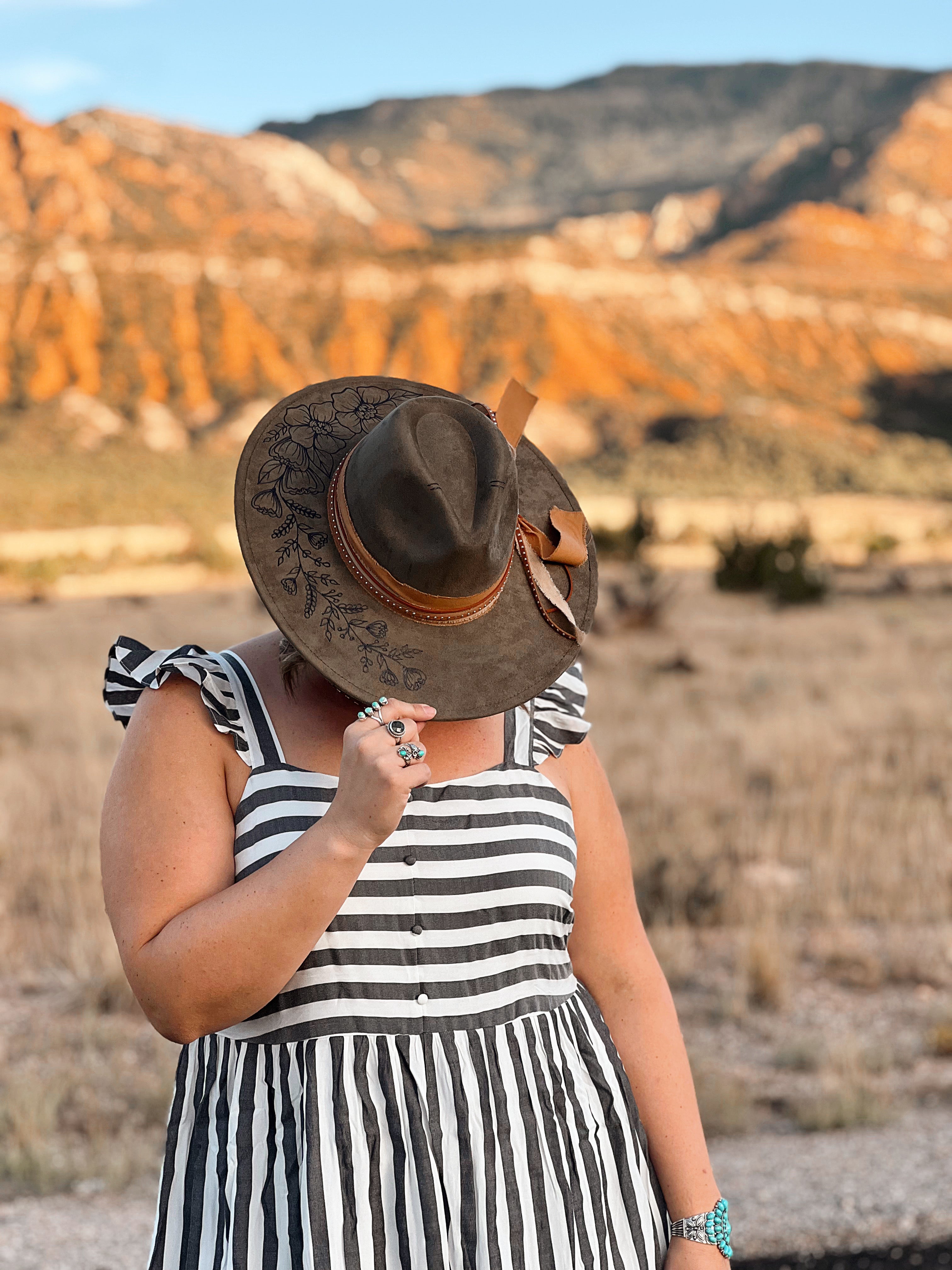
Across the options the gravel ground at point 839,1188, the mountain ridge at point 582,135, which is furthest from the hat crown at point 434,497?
the mountain ridge at point 582,135

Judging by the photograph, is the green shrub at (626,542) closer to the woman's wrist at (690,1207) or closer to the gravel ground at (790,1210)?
the gravel ground at (790,1210)

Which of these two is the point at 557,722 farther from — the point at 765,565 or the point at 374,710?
the point at 765,565

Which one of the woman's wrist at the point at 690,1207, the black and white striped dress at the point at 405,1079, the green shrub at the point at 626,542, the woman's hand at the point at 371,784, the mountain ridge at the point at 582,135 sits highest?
the mountain ridge at the point at 582,135

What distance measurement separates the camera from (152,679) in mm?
1492

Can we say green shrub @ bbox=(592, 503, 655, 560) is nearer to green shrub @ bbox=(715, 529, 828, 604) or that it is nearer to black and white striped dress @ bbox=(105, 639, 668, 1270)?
green shrub @ bbox=(715, 529, 828, 604)

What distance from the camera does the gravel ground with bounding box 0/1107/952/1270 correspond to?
116 inches

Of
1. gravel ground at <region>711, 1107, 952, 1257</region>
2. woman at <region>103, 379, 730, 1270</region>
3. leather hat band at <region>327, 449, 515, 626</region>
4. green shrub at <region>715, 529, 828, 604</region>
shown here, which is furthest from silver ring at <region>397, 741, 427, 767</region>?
green shrub at <region>715, 529, 828, 604</region>

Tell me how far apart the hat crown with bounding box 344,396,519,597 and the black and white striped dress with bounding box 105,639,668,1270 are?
0.90ft

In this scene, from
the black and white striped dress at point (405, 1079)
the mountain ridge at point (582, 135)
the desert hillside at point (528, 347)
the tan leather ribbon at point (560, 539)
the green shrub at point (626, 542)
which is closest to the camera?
the black and white striped dress at point (405, 1079)

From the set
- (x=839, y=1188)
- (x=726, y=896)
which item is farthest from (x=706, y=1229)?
(x=726, y=896)

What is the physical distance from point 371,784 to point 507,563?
1.02ft

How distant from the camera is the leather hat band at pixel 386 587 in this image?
139cm

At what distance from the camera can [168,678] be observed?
149 cm

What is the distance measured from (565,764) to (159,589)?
75.5ft
